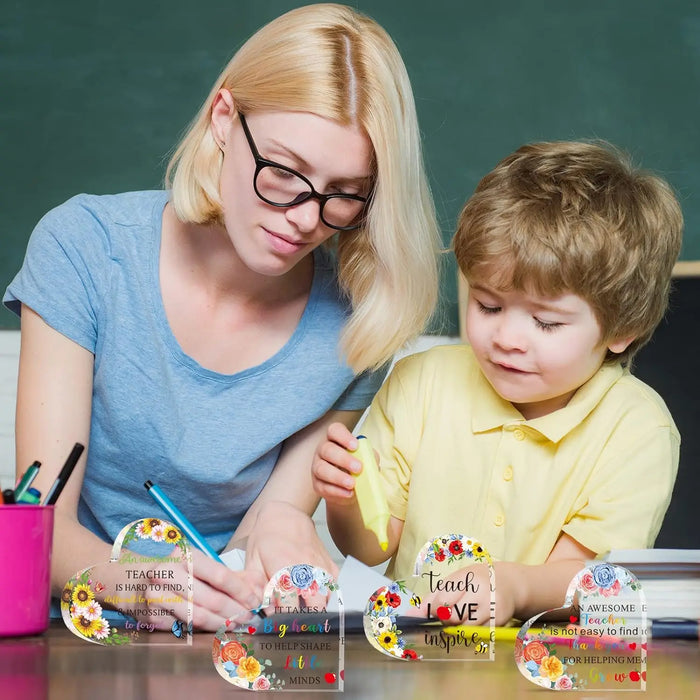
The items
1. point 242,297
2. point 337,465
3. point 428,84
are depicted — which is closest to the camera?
point 337,465

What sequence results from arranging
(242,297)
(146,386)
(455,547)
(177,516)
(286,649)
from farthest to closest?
(242,297), (146,386), (177,516), (455,547), (286,649)

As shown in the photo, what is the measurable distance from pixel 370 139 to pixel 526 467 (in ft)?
1.54

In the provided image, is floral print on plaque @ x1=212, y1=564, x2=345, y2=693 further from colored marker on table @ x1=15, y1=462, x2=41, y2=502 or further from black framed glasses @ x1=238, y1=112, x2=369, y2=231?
black framed glasses @ x1=238, y1=112, x2=369, y2=231

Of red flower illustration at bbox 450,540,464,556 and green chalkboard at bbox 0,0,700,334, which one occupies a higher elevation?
green chalkboard at bbox 0,0,700,334

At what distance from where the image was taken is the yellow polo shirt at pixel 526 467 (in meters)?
1.23

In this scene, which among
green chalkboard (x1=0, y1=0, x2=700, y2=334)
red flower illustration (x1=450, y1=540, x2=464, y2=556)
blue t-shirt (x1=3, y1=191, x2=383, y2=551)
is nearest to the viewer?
red flower illustration (x1=450, y1=540, x2=464, y2=556)

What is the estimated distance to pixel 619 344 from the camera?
1.29 metres

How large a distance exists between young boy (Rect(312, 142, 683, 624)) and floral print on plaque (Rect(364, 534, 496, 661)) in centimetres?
32

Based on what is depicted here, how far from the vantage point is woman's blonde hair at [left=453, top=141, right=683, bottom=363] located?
3.93 feet

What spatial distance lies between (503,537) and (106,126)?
1.42 metres

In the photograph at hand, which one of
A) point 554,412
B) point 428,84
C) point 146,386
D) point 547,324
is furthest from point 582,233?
point 428,84

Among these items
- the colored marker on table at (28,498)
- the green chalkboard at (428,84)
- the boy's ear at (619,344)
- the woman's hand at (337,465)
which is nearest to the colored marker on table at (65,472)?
the colored marker on table at (28,498)

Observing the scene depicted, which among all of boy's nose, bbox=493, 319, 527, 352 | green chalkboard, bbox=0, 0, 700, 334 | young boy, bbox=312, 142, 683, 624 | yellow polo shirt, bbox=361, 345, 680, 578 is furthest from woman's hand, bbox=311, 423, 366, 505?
green chalkboard, bbox=0, 0, 700, 334

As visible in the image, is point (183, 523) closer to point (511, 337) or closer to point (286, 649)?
point (286, 649)
